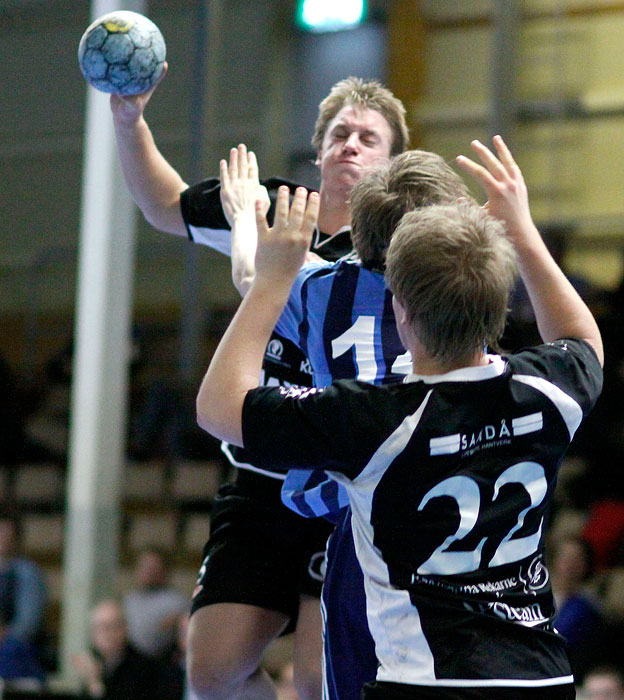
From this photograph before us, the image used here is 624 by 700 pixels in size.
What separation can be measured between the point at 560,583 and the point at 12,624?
3.84m

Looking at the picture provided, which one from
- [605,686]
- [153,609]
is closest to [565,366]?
[605,686]

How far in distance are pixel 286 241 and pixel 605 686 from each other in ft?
11.4

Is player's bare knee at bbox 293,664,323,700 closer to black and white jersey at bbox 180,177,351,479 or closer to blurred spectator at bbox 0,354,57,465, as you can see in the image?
black and white jersey at bbox 180,177,351,479

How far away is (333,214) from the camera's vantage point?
119 inches

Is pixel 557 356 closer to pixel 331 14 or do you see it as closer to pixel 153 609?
pixel 153 609

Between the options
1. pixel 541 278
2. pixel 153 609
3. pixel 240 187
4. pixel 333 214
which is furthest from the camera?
pixel 153 609

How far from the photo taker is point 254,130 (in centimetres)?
1077

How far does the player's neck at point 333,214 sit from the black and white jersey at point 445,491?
108cm

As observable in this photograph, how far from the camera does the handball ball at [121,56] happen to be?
3.04 metres

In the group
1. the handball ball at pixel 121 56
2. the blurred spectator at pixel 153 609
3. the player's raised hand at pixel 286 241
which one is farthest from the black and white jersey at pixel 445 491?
the blurred spectator at pixel 153 609

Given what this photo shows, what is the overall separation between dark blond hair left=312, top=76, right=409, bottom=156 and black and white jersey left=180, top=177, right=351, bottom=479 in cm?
21

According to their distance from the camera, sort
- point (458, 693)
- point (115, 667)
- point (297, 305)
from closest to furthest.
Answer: point (458, 693) → point (297, 305) → point (115, 667)

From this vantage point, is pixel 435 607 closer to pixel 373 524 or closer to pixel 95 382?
pixel 373 524

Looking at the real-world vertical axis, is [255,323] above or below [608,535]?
above
